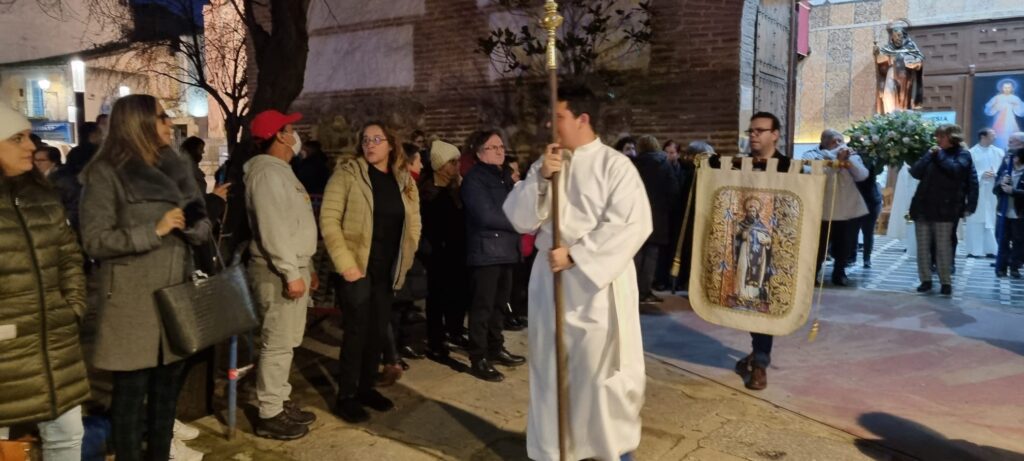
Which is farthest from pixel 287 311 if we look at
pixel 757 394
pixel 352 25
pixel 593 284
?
pixel 352 25

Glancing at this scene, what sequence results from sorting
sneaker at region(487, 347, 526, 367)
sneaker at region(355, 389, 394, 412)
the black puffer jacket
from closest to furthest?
the black puffer jacket → sneaker at region(355, 389, 394, 412) → sneaker at region(487, 347, 526, 367)

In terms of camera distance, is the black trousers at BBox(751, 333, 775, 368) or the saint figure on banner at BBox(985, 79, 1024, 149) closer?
the black trousers at BBox(751, 333, 775, 368)

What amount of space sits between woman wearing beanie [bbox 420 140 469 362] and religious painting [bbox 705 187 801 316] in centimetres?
189

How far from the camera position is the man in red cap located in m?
3.92

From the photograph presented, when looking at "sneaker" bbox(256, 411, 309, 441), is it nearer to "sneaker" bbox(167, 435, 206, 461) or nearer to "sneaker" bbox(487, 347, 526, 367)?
"sneaker" bbox(167, 435, 206, 461)

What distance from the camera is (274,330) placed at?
408 centimetres

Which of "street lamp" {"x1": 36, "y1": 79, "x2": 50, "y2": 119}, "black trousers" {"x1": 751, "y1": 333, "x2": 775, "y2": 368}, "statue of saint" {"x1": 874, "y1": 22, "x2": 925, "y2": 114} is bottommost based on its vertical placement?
"black trousers" {"x1": 751, "y1": 333, "x2": 775, "y2": 368}

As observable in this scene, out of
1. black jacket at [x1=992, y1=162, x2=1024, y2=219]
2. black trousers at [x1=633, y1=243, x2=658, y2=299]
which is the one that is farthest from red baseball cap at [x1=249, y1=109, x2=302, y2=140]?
black jacket at [x1=992, y1=162, x2=1024, y2=219]

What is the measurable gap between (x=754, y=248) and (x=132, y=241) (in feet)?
11.9

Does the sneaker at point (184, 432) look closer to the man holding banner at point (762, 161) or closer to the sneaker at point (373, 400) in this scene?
the sneaker at point (373, 400)

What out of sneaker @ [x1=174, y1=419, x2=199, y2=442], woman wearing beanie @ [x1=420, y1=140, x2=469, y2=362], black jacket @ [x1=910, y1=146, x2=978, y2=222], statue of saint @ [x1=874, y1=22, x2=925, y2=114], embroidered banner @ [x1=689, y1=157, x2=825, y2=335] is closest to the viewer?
sneaker @ [x1=174, y1=419, x2=199, y2=442]

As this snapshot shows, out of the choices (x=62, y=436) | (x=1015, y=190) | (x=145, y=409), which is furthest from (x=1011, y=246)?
(x=62, y=436)

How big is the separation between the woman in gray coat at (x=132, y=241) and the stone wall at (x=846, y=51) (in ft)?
47.1

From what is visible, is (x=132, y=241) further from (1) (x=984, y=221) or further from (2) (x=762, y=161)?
(1) (x=984, y=221)
